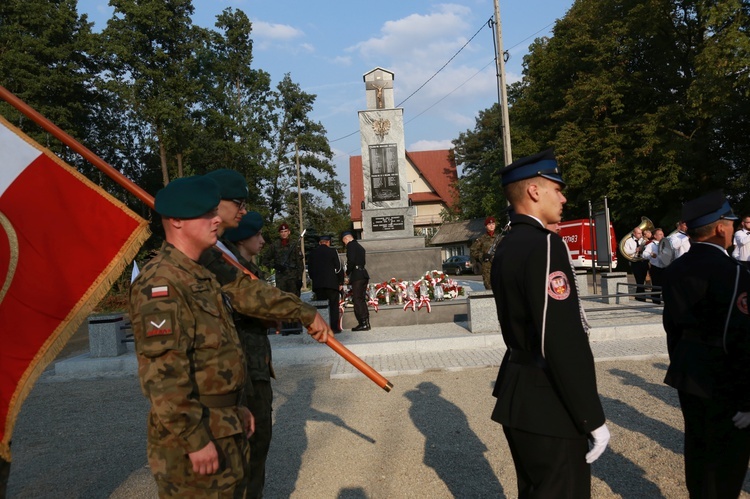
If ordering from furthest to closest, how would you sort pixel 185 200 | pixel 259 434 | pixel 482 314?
1. pixel 482 314
2. pixel 259 434
3. pixel 185 200

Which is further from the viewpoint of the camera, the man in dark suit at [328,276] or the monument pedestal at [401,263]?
the monument pedestal at [401,263]

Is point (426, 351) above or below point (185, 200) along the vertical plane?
below

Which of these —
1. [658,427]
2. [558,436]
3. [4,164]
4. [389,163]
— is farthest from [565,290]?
[389,163]

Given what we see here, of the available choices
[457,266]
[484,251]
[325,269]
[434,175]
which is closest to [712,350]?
[325,269]

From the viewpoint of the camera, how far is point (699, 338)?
3533 millimetres

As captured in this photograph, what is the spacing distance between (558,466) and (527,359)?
47 cm

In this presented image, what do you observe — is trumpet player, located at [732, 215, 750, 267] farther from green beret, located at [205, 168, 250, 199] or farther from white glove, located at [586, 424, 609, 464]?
green beret, located at [205, 168, 250, 199]

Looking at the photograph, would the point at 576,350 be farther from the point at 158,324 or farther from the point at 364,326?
the point at 364,326

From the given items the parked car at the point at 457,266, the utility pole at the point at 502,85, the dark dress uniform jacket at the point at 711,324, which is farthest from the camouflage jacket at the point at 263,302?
the parked car at the point at 457,266

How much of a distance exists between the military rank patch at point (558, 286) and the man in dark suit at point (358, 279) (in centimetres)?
1017

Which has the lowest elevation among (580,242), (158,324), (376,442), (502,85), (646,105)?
(376,442)

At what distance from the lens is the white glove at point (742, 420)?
320 cm

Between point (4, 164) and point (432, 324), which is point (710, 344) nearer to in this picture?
point (4, 164)

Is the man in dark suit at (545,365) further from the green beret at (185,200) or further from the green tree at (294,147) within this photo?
the green tree at (294,147)
